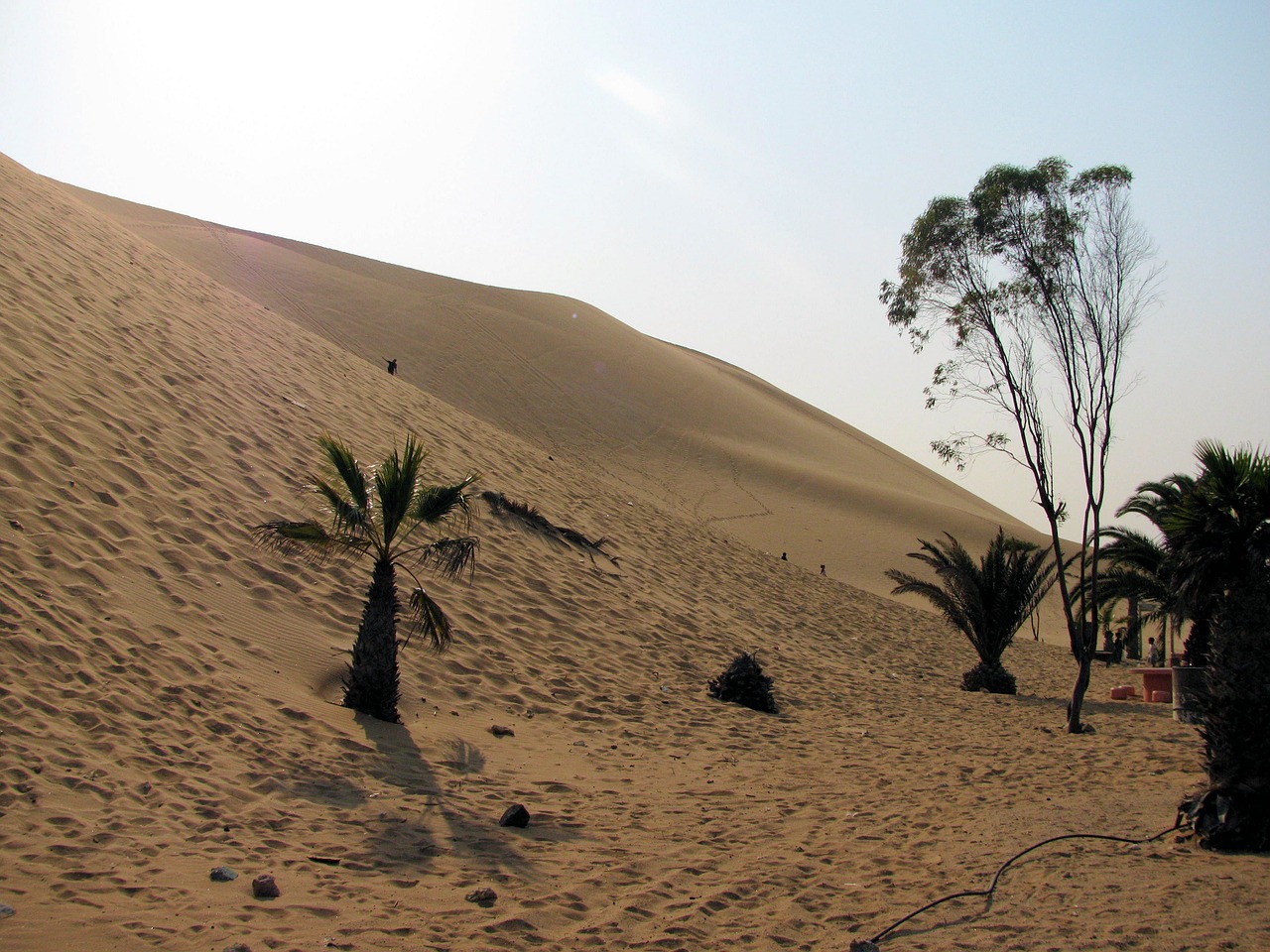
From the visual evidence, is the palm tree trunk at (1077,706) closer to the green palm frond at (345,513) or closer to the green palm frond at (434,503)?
the green palm frond at (434,503)

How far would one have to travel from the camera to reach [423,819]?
5.86 meters

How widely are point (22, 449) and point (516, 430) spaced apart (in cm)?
2276

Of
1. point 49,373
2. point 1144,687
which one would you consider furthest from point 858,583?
point 49,373

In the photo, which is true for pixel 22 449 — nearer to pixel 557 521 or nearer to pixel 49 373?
pixel 49 373

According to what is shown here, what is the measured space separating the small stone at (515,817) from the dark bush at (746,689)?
4786mm

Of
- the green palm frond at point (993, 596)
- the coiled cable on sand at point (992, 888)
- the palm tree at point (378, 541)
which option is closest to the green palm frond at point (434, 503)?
the palm tree at point (378, 541)

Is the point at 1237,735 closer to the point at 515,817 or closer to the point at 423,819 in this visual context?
the point at 515,817

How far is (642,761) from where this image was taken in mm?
7969

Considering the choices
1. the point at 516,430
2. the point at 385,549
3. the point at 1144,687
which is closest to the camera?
the point at 385,549

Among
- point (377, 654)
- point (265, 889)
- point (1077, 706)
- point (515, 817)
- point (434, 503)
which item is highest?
point (434, 503)

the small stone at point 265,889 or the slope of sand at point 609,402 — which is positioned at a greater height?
the slope of sand at point 609,402

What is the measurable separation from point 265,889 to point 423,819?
1398 mm

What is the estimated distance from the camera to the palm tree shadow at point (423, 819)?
5.36m

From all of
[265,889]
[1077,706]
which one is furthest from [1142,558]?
[265,889]
